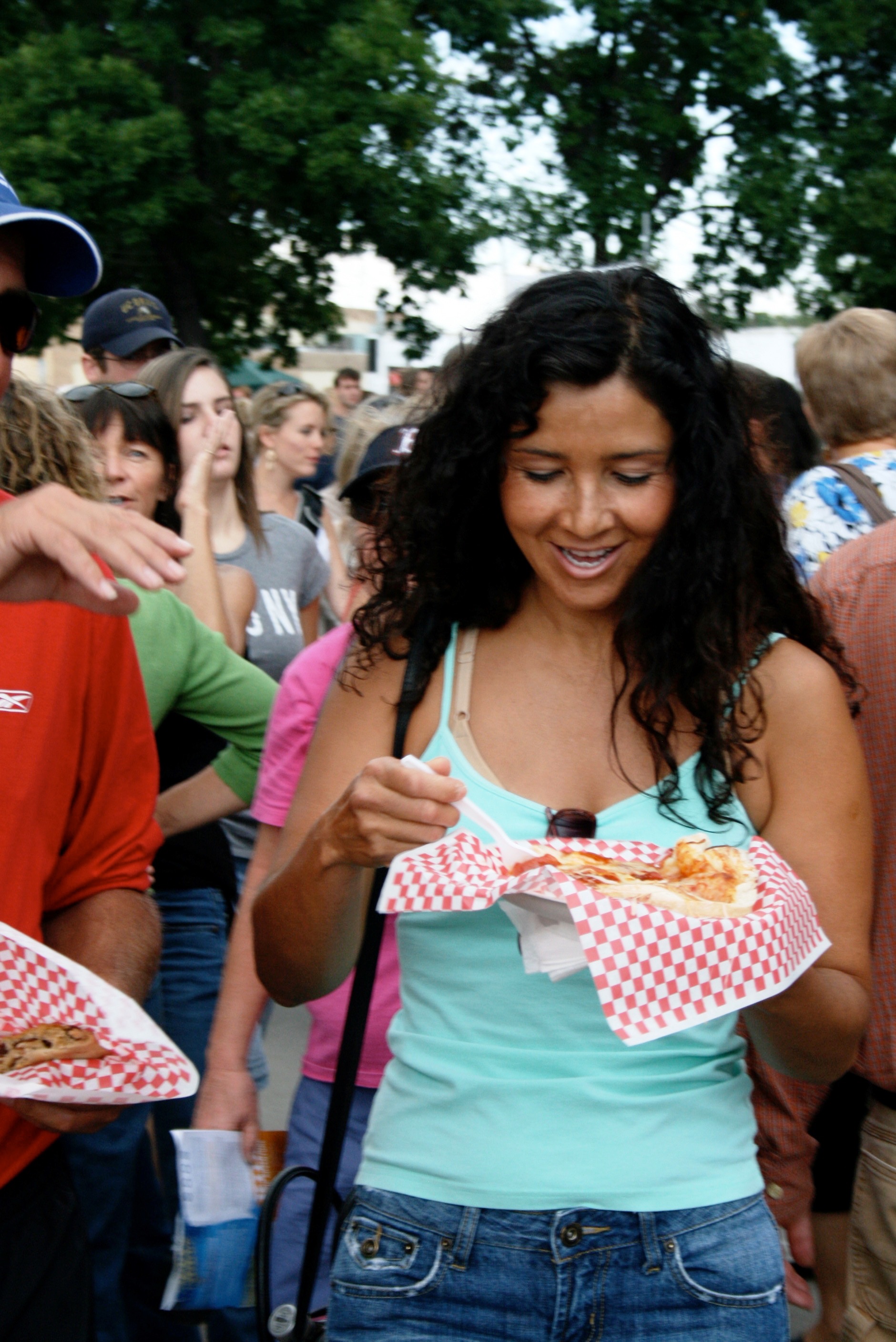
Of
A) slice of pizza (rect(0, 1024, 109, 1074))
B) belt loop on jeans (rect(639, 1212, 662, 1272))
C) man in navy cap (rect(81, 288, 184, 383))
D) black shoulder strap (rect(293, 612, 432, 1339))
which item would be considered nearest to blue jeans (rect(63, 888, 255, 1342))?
black shoulder strap (rect(293, 612, 432, 1339))

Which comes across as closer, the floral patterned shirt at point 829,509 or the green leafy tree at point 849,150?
the floral patterned shirt at point 829,509

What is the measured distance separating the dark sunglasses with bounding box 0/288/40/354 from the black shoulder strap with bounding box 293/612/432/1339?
65cm

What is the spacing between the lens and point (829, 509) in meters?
3.60

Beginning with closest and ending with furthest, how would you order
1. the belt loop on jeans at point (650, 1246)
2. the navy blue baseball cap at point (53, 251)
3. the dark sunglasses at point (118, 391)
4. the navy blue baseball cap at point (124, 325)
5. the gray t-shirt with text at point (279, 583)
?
the belt loop on jeans at point (650, 1246) → the navy blue baseball cap at point (53, 251) → the dark sunglasses at point (118, 391) → the gray t-shirt with text at point (279, 583) → the navy blue baseball cap at point (124, 325)

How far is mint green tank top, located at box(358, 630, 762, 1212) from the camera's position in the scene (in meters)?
1.69

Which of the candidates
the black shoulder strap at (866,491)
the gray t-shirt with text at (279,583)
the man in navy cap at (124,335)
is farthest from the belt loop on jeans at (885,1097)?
the man in navy cap at (124,335)

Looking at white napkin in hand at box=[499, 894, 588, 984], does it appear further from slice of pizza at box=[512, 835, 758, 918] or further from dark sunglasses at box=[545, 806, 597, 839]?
dark sunglasses at box=[545, 806, 597, 839]

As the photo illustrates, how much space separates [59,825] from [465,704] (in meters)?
0.58

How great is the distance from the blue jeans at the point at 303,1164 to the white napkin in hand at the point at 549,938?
926 millimetres

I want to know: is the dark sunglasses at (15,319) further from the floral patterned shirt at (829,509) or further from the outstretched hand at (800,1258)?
the floral patterned shirt at (829,509)

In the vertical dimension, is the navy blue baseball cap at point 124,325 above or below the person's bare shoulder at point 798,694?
above

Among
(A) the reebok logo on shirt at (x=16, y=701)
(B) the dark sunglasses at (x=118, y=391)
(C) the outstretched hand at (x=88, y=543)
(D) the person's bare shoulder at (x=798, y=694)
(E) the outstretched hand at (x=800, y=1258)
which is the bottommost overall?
(E) the outstretched hand at (x=800, y=1258)

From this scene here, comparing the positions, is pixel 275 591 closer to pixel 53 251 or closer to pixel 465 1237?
pixel 53 251

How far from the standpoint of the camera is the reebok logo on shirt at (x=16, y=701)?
1.84 m
